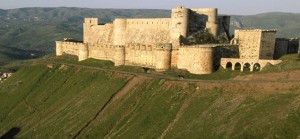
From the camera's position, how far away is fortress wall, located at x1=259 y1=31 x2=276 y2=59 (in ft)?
244

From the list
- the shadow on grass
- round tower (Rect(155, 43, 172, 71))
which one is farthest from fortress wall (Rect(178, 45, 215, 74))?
the shadow on grass

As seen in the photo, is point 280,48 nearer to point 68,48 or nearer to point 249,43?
point 249,43

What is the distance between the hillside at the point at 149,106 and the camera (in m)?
46.5

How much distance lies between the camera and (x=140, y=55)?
8281 centimetres

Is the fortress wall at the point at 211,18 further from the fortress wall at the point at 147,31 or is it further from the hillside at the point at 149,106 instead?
the hillside at the point at 149,106

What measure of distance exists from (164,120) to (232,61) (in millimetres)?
22989

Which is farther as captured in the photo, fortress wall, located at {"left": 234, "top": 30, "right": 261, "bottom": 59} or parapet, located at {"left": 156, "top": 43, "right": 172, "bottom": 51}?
parapet, located at {"left": 156, "top": 43, "right": 172, "bottom": 51}

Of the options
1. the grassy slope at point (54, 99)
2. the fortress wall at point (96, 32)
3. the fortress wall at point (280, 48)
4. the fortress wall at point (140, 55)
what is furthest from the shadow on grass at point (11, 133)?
the fortress wall at point (280, 48)

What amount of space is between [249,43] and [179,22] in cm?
1439

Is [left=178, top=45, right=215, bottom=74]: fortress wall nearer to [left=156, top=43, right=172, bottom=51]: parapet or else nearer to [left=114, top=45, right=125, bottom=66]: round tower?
[left=156, top=43, right=172, bottom=51]: parapet

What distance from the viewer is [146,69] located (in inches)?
3152

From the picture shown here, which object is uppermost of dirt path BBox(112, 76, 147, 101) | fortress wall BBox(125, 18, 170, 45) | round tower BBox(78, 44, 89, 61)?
fortress wall BBox(125, 18, 170, 45)

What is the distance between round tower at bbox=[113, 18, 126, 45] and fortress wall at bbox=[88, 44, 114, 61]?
4.20 meters

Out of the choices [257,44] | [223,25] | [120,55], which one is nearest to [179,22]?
[223,25]
